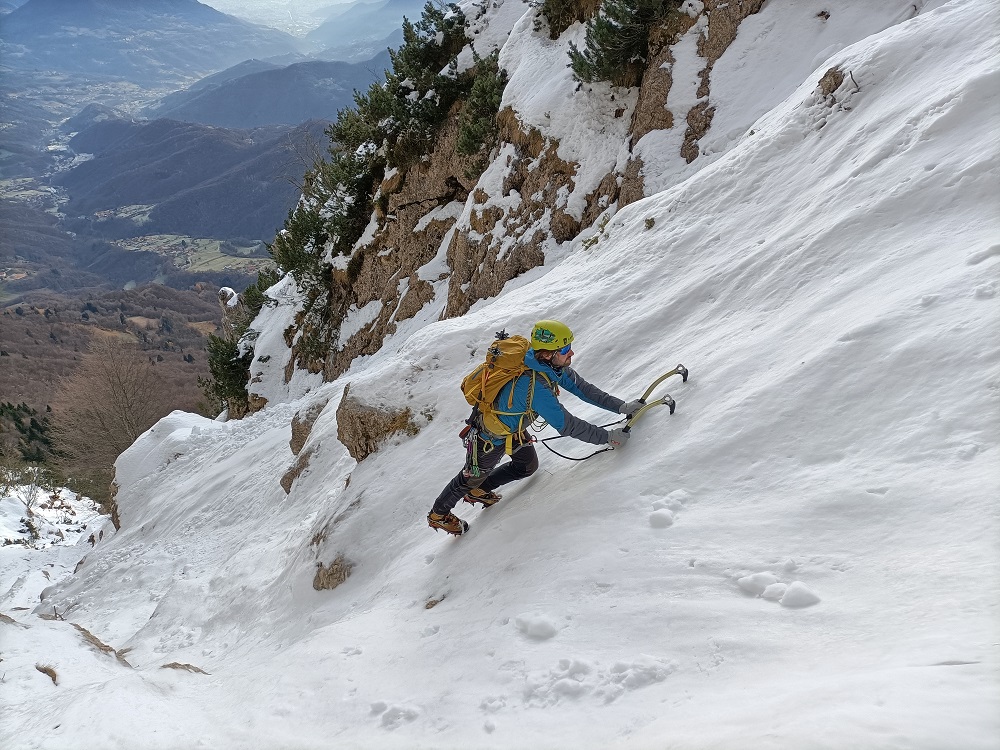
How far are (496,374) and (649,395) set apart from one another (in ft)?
4.30

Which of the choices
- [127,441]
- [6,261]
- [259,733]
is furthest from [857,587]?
[6,261]

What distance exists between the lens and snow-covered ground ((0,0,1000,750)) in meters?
2.26

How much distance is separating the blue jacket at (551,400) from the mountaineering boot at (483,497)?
0.85m

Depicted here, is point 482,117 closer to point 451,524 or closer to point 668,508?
point 451,524

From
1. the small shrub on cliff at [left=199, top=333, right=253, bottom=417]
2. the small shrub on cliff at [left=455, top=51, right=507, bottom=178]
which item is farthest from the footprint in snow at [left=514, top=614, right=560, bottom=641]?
the small shrub on cliff at [left=199, top=333, right=253, bottom=417]

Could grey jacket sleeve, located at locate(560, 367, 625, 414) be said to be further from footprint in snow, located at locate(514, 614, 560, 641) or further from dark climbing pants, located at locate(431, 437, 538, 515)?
footprint in snow, located at locate(514, 614, 560, 641)

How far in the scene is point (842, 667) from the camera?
2.08m

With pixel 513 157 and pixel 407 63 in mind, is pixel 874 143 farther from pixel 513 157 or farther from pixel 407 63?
pixel 407 63

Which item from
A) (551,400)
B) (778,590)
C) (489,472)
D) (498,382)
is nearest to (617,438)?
(551,400)

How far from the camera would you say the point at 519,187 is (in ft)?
44.6

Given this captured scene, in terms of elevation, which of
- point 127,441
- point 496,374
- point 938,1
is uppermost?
point 938,1

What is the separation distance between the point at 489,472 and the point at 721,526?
7.41 feet

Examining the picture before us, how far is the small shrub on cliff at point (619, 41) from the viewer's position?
432 inches

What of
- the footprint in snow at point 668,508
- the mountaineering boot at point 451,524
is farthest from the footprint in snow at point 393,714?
the mountaineering boot at point 451,524
